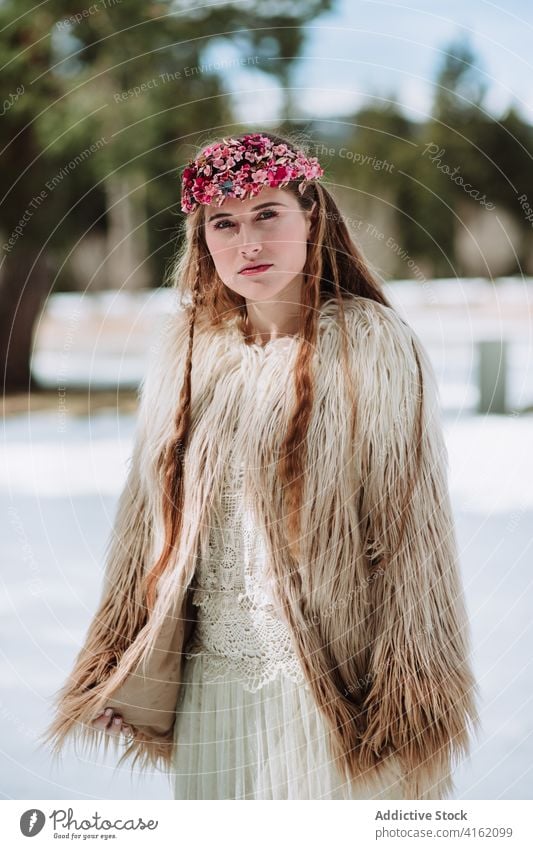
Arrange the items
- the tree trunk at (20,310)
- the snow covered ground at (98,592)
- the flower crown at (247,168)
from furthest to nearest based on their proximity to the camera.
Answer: the tree trunk at (20,310)
the snow covered ground at (98,592)
the flower crown at (247,168)

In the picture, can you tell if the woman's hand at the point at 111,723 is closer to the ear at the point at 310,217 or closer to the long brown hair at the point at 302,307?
the long brown hair at the point at 302,307

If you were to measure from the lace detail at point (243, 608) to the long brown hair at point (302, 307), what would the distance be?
0.18ft

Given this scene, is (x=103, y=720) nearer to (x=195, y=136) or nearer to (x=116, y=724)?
(x=116, y=724)

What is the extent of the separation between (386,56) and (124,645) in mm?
1008

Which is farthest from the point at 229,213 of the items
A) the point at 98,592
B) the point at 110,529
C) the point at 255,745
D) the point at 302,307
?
the point at 98,592

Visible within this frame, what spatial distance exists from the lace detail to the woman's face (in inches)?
11.4

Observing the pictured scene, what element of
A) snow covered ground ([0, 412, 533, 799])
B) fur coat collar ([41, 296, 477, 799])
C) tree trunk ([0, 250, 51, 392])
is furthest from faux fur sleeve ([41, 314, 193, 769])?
tree trunk ([0, 250, 51, 392])

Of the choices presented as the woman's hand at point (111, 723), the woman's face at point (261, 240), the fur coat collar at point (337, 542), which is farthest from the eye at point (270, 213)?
the woman's hand at point (111, 723)

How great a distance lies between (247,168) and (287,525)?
1.56ft

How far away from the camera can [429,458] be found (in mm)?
1322

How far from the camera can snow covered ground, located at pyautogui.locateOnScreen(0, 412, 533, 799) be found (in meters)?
1.57

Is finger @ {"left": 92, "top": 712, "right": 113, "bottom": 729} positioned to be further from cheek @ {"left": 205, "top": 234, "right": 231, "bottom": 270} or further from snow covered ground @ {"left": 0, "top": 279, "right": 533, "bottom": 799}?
cheek @ {"left": 205, "top": 234, "right": 231, "bottom": 270}

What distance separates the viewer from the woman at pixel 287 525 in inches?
51.6
